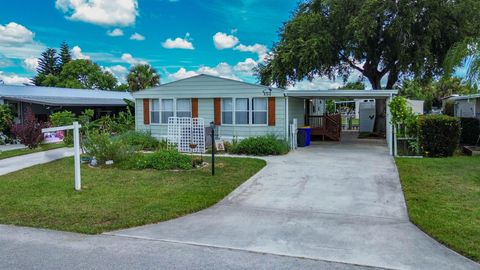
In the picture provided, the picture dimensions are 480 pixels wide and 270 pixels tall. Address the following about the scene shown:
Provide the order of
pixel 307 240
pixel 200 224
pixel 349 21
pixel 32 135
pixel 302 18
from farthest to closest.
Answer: pixel 302 18, pixel 349 21, pixel 32 135, pixel 200 224, pixel 307 240

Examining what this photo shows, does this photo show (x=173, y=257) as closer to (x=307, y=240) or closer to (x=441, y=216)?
(x=307, y=240)

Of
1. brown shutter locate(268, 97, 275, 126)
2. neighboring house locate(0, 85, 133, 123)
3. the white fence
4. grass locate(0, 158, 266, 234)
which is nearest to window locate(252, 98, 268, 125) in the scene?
brown shutter locate(268, 97, 275, 126)

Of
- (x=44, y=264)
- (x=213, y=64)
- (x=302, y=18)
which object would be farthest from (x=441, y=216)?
(x=213, y=64)

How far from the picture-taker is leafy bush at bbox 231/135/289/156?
13.3 meters

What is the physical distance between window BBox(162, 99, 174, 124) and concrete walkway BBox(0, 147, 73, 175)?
3.92 meters

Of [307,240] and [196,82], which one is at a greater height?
[196,82]

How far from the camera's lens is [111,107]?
2708cm

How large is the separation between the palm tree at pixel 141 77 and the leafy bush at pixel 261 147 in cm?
2359

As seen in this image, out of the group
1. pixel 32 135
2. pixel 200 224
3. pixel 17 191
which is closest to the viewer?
pixel 200 224

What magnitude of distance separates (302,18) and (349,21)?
279 cm

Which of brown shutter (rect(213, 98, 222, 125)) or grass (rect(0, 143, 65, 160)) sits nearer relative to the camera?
grass (rect(0, 143, 65, 160))

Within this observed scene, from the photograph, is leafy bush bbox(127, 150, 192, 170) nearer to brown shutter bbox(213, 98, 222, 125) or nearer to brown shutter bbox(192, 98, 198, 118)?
brown shutter bbox(213, 98, 222, 125)

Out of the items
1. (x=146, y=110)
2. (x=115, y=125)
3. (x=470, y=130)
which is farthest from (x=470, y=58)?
(x=115, y=125)

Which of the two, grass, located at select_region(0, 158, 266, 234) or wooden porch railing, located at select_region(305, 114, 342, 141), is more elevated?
wooden porch railing, located at select_region(305, 114, 342, 141)
